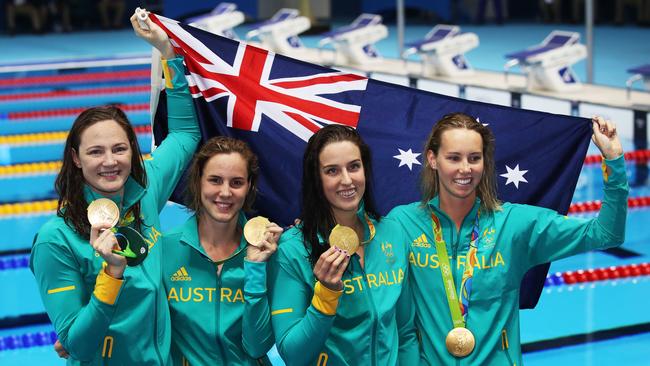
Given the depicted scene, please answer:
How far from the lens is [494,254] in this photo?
301 centimetres

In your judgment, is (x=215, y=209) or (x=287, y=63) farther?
(x=287, y=63)

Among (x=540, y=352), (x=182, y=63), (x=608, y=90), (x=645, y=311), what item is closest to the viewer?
(x=182, y=63)

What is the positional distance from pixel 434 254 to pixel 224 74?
1.20 m

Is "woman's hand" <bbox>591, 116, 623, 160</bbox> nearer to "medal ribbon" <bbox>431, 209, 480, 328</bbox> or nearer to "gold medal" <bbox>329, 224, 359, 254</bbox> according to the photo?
"medal ribbon" <bbox>431, 209, 480, 328</bbox>

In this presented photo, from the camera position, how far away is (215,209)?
2.93 m

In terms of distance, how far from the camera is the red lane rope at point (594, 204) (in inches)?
300

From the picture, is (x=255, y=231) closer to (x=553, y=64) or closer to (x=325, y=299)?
(x=325, y=299)

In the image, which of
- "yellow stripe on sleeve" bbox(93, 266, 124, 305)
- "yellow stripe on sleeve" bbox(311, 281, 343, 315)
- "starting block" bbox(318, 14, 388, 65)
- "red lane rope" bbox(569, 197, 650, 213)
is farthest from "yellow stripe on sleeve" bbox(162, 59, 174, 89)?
"starting block" bbox(318, 14, 388, 65)

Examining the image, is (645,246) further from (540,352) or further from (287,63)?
(287,63)

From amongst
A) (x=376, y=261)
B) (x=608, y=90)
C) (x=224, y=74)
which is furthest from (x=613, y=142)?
(x=608, y=90)

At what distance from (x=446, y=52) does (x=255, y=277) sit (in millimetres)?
10457

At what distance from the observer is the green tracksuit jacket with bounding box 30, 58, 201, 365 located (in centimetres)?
268

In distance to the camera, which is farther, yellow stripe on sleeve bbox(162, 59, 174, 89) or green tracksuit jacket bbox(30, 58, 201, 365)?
yellow stripe on sleeve bbox(162, 59, 174, 89)

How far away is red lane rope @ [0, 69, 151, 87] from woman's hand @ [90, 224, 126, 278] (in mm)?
12873
